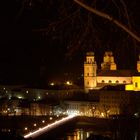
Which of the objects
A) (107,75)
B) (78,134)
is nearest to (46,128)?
(78,134)

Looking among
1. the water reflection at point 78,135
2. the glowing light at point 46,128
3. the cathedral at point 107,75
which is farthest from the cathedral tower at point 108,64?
the water reflection at point 78,135

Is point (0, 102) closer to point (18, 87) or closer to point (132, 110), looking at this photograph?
point (18, 87)

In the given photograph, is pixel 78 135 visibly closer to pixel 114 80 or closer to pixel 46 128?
pixel 46 128

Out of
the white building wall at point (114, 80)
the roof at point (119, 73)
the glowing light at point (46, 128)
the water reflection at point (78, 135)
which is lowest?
the water reflection at point (78, 135)

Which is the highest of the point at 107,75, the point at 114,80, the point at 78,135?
the point at 107,75

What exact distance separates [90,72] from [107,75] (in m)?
0.82

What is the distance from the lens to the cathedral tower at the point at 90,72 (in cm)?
2570

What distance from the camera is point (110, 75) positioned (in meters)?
25.6

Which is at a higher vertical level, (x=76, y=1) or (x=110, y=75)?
(x=110, y=75)

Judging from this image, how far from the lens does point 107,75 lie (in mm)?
25625

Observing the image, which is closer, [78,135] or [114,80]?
[78,135]

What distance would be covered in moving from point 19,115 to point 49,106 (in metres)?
1.38

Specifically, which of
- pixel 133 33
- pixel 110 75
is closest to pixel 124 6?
pixel 133 33

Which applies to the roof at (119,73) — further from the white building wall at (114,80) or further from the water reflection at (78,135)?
the water reflection at (78,135)
